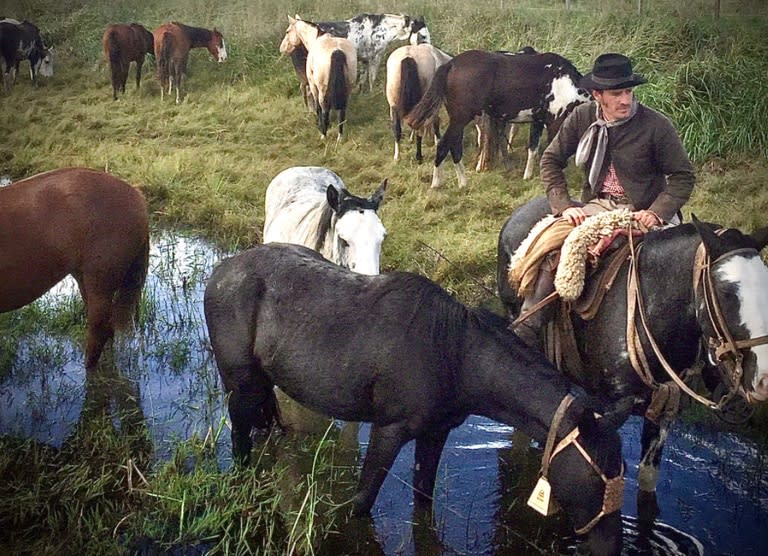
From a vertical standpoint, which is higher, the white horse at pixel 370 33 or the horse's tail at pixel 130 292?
the white horse at pixel 370 33

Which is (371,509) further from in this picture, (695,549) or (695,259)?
(695,259)

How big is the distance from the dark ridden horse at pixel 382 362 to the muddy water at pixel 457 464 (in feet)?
0.55

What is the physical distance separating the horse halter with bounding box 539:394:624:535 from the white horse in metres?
5.56

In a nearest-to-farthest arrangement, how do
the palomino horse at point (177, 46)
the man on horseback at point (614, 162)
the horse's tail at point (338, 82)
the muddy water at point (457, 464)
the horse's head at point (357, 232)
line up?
1. the muddy water at point (457, 464)
2. the man on horseback at point (614, 162)
3. the horse's head at point (357, 232)
4. the palomino horse at point (177, 46)
5. the horse's tail at point (338, 82)

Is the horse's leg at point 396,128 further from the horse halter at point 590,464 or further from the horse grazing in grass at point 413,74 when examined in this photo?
the horse halter at point 590,464

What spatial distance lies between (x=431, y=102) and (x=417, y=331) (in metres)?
3.74

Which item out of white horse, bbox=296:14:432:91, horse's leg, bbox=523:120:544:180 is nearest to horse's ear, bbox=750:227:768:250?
horse's leg, bbox=523:120:544:180

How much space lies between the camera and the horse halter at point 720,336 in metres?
2.29

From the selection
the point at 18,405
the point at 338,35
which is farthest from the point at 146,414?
the point at 338,35

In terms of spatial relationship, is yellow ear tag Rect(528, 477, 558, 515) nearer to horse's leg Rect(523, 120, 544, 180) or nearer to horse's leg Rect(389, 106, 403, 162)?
horse's leg Rect(523, 120, 544, 180)

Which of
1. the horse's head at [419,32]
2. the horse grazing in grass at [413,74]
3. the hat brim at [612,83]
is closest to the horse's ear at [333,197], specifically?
the hat brim at [612,83]

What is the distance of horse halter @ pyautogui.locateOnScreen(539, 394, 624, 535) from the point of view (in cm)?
210

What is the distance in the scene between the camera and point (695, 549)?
8.95 ft

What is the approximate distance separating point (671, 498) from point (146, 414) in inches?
88.2
